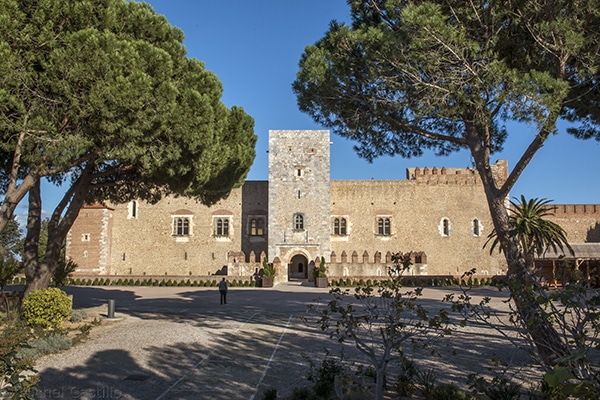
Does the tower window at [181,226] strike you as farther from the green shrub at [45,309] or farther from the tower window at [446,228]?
the green shrub at [45,309]

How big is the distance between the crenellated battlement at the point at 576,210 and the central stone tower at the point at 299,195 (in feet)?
54.3

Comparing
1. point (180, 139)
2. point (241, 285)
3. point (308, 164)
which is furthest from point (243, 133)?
point (308, 164)

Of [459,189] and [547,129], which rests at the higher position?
[459,189]

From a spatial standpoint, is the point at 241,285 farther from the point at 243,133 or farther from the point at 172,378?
the point at 172,378

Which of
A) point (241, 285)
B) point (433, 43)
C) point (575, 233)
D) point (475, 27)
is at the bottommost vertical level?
point (241, 285)

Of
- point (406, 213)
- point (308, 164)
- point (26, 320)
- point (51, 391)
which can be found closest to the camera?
point (51, 391)

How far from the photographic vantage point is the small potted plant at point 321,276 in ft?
80.0

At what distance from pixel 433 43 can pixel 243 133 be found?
7.41m

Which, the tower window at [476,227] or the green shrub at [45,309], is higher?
the tower window at [476,227]

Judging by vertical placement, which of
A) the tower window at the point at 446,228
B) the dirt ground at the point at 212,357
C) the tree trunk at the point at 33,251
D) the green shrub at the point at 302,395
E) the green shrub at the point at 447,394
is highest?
the tower window at the point at 446,228

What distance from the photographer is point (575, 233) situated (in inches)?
1266

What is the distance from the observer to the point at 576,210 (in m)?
32.6

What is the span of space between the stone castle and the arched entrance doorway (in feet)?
0.27

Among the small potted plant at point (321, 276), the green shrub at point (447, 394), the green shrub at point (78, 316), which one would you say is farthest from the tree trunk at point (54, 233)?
the small potted plant at point (321, 276)
